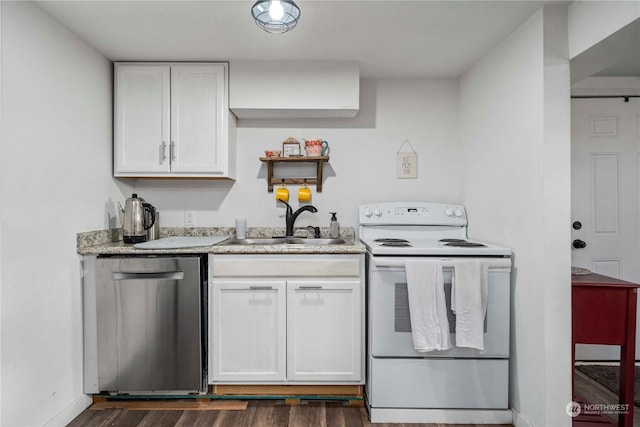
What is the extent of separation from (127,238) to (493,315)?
2.26 m

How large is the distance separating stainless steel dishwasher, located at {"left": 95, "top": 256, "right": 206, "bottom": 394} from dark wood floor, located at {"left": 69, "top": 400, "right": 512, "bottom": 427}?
0.14 metres

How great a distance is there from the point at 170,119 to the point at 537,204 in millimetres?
2259

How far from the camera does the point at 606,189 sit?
8.27ft

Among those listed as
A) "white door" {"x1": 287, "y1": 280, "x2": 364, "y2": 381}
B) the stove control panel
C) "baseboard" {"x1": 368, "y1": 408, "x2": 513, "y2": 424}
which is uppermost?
the stove control panel

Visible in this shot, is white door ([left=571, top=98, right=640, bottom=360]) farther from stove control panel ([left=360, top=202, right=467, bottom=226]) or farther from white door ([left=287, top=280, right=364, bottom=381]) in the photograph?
white door ([left=287, top=280, right=364, bottom=381])

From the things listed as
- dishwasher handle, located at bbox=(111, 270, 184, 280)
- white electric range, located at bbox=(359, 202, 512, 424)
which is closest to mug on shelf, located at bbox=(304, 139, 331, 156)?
white electric range, located at bbox=(359, 202, 512, 424)

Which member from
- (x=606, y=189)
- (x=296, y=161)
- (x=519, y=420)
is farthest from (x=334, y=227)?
(x=606, y=189)

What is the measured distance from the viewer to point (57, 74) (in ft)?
5.83

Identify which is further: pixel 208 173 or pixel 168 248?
pixel 208 173

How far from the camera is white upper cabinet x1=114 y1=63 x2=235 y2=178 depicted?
2.25 m

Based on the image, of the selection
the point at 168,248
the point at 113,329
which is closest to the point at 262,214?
the point at 168,248

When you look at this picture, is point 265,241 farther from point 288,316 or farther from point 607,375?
point 607,375

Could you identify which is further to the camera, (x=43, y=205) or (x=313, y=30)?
(x=313, y=30)

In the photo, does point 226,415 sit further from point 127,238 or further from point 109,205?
point 109,205
